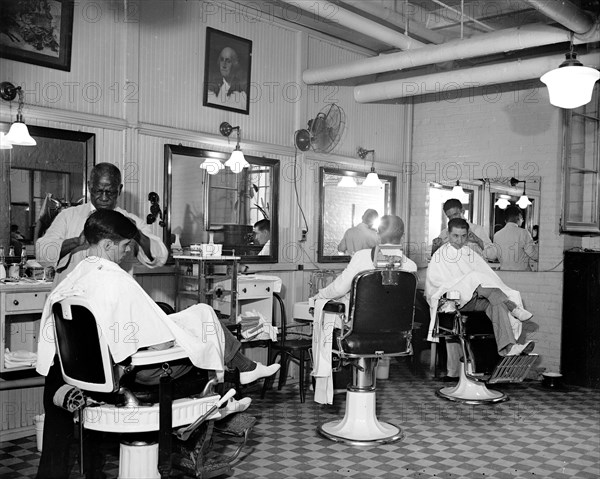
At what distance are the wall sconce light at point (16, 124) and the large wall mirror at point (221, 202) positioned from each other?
102cm

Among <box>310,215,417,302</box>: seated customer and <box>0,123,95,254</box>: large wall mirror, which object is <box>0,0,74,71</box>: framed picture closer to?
<box>0,123,95,254</box>: large wall mirror

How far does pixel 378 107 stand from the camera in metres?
6.20

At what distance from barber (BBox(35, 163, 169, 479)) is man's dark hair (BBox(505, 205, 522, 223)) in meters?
3.43

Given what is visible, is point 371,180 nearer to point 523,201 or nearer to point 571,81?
point 523,201

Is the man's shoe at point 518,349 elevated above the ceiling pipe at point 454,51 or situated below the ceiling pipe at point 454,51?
below

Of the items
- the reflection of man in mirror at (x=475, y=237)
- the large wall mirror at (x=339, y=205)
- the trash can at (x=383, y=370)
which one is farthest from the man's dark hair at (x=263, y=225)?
the reflection of man in mirror at (x=475, y=237)

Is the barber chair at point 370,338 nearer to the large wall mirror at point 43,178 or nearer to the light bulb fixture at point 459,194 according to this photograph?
the large wall mirror at point 43,178

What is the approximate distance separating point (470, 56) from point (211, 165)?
201 cm

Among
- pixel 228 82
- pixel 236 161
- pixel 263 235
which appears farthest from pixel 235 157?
pixel 263 235

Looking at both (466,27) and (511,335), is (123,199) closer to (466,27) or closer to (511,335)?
(511,335)

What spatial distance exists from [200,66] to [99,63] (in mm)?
830

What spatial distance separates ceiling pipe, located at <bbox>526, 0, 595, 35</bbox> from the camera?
147 inches

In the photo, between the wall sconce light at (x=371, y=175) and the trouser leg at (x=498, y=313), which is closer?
the trouser leg at (x=498, y=313)

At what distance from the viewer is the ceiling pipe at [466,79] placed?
4711 mm
